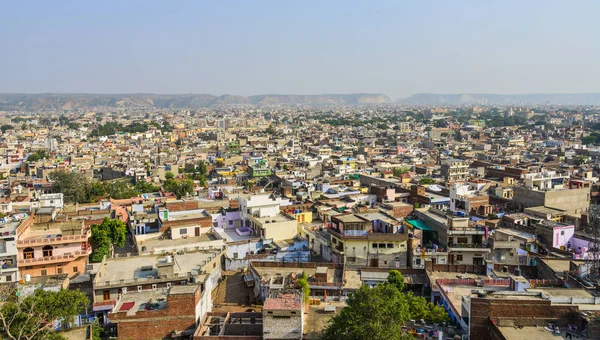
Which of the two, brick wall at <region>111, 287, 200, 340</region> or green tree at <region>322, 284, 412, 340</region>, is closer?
green tree at <region>322, 284, 412, 340</region>

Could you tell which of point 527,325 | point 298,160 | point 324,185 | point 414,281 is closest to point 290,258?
point 414,281

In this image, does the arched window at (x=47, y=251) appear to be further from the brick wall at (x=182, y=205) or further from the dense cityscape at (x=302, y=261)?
the brick wall at (x=182, y=205)

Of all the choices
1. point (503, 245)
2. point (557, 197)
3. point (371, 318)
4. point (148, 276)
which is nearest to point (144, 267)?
point (148, 276)

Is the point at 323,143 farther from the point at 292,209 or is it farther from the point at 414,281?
the point at 414,281

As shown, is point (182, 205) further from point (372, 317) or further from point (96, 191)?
point (372, 317)

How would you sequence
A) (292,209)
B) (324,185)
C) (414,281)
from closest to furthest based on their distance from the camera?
(414,281)
(292,209)
(324,185)

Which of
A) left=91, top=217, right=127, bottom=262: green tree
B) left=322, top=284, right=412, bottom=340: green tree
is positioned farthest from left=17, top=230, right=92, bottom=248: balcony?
left=322, top=284, right=412, bottom=340: green tree

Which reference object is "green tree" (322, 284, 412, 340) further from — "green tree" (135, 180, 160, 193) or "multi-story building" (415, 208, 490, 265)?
"green tree" (135, 180, 160, 193)
